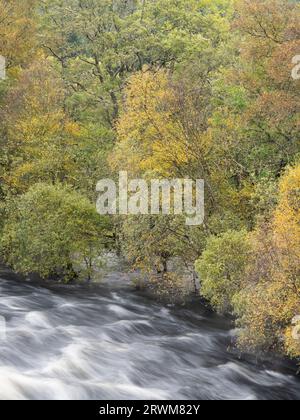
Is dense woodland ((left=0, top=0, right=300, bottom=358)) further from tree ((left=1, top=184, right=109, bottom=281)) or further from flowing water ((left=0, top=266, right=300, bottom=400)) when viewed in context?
flowing water ((left=0, top=266, right=300, bottom=400))

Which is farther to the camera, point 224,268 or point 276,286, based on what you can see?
point 224,268

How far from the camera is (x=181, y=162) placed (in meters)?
31.9

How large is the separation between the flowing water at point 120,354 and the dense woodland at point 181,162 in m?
1.29

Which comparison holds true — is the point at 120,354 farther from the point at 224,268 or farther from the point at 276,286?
the point at 224,268

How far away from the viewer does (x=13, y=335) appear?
2317cm

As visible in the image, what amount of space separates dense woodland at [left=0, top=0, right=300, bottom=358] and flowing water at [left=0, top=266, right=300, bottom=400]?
129 cm

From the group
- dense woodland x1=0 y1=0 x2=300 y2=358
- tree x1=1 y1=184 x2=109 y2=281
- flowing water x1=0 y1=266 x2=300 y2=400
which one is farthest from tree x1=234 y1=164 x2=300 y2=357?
tree x1=1 y1=184 x2=109 y2=281

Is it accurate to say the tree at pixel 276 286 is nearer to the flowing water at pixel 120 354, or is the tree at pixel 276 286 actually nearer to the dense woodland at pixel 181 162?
the dense woodland at pixel 181 162

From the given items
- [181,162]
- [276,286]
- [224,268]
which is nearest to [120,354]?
[276,286]

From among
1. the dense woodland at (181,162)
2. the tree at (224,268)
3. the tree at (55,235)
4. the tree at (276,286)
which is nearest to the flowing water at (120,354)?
the tree at (276,286)

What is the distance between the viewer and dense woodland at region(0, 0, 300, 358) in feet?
77.3

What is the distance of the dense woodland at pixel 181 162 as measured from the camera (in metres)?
A: 23.5

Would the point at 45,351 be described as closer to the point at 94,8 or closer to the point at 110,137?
the point at 110,137

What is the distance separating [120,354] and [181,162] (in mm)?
12500
